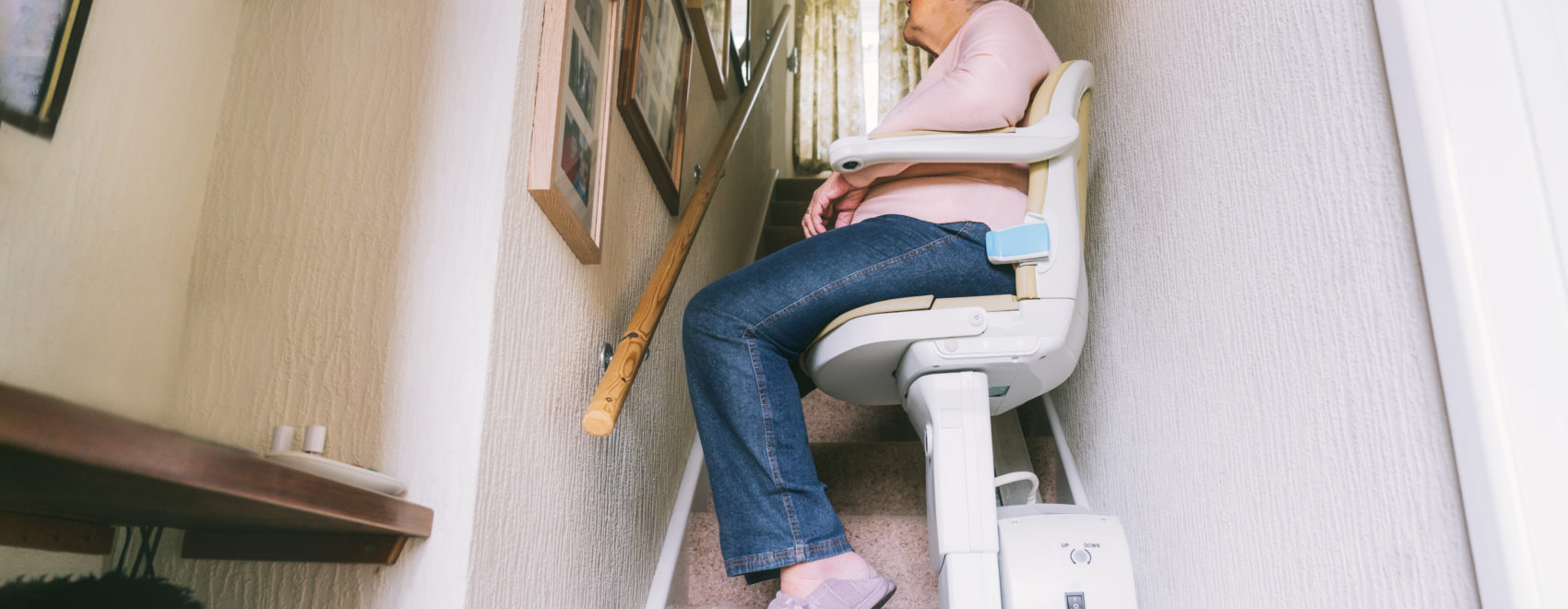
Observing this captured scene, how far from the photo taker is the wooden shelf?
418mm

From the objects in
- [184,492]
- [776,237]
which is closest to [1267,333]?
[184,492]

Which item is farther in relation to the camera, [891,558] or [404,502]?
[891,558]

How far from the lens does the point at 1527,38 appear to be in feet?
2.11

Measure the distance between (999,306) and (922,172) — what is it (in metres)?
0.25

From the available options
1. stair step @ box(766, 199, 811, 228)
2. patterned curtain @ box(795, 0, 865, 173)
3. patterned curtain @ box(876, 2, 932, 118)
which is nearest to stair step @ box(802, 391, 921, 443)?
stair step @ box(766, 199, 811, 228)

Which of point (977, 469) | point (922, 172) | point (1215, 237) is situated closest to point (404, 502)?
point (977, 469)

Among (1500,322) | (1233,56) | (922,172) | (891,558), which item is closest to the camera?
(1500,322)

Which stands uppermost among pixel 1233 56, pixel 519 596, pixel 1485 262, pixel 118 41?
pixel 1233 56

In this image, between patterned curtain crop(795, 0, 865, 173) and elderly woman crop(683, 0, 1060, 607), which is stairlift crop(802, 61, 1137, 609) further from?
patterned curtain crop(795, 0, 865, 173)

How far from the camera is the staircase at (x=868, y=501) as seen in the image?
1.58m

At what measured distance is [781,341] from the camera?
4.03 ft

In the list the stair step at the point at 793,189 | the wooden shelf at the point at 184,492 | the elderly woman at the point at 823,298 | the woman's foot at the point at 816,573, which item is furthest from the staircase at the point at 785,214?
the wooden shelf at the point at 184,492

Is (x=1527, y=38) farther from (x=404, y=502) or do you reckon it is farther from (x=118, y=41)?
(x=118, y=41)

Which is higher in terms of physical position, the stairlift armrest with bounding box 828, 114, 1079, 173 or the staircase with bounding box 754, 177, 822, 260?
the staircase with bounding box 754, 177, 822, 260
